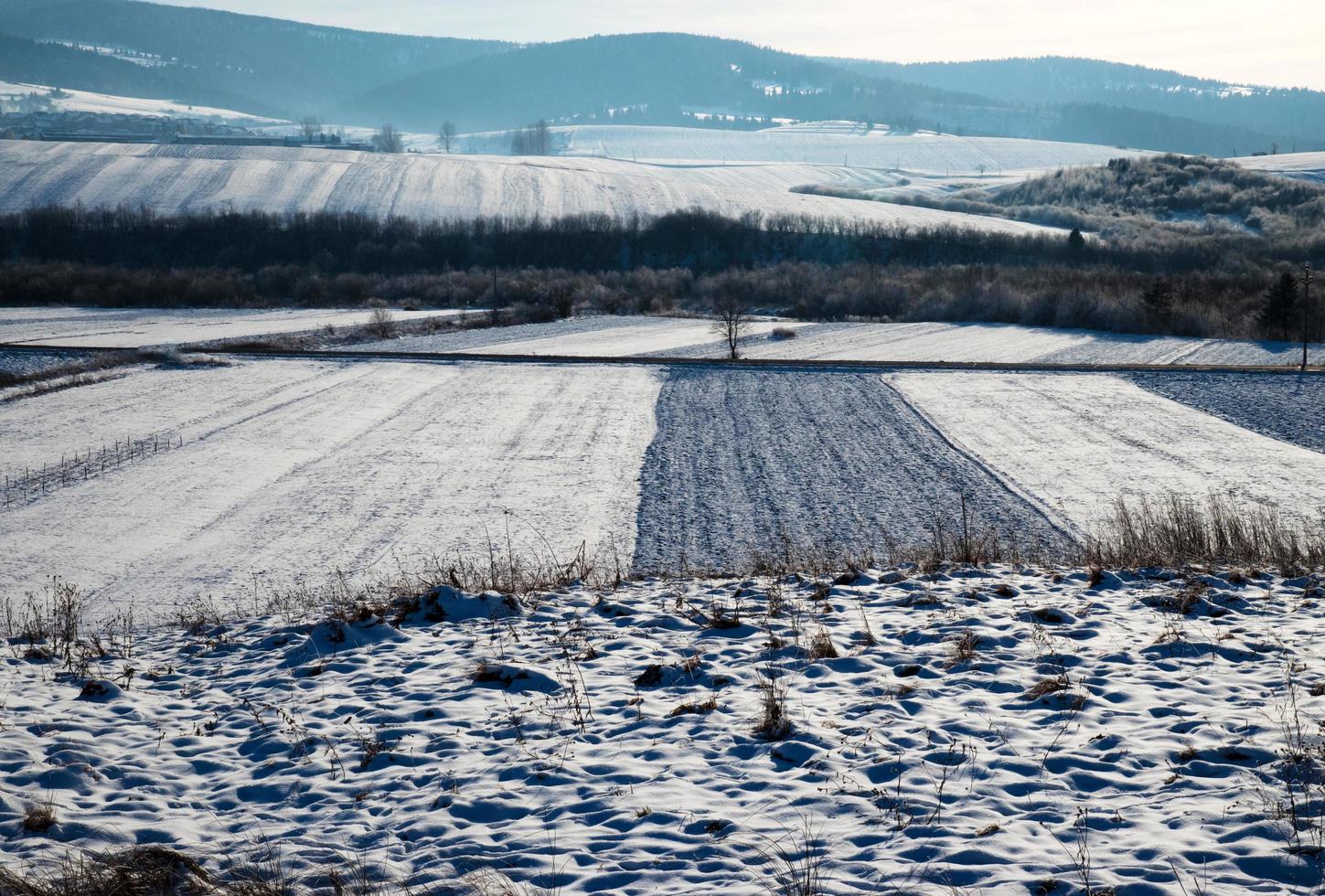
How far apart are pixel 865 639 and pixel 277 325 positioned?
49591 mm

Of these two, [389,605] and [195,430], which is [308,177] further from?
[389,605]

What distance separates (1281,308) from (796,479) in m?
36.0

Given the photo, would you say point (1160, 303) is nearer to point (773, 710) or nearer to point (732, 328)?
point (732, 328)

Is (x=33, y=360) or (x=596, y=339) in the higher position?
(x=596, y=339)

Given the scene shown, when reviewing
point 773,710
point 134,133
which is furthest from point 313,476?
point 134,133

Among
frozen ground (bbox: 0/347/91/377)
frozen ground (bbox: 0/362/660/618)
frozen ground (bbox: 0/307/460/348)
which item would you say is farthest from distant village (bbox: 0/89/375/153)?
frozen ground (bbox: 0/362/660/618)

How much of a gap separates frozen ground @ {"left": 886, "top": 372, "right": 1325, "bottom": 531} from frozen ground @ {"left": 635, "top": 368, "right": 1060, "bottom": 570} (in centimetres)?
105

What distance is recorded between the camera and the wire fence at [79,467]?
72.5ft

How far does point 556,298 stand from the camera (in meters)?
59.7

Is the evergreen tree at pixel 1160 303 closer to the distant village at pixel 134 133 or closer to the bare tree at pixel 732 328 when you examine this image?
the bare tree at pixel 732 328

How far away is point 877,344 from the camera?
48125mm

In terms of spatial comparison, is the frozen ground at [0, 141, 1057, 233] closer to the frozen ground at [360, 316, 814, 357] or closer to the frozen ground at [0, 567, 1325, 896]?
the frozen ground at [360, 316, 814, 357]

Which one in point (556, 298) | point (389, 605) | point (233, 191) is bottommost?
point (389, 605)

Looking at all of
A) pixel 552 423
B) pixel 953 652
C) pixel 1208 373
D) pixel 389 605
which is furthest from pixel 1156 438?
pixel 389 605
